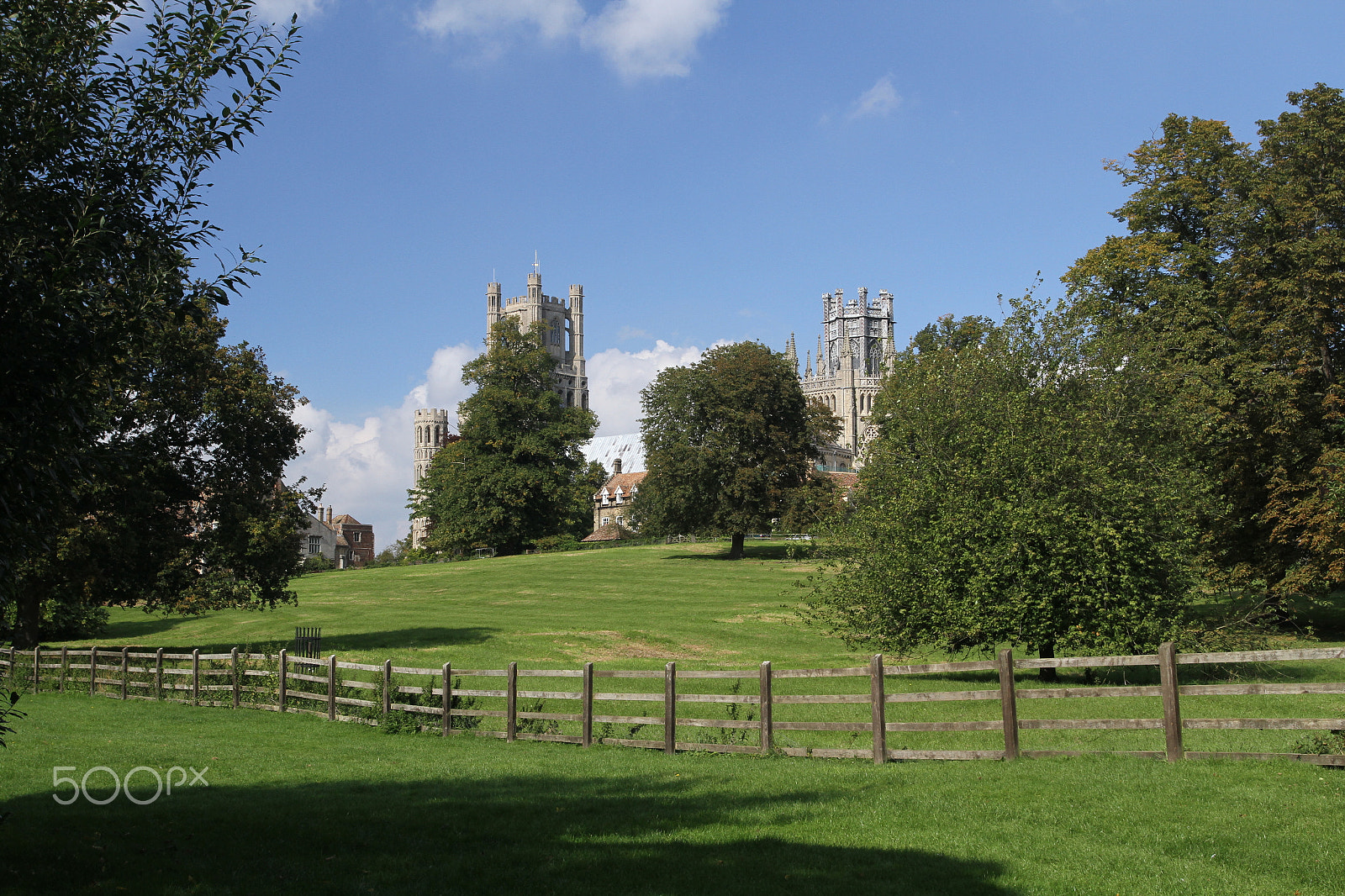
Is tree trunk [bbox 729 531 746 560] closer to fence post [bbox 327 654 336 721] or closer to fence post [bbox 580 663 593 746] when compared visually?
fence post [bbox 327 654 336 721]

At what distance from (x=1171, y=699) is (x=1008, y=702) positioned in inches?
69.3

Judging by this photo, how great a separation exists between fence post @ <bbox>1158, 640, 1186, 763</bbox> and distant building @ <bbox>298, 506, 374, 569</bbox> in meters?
119

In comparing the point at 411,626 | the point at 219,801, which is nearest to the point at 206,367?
the point at 411,626

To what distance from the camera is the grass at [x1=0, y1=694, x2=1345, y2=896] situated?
759cm

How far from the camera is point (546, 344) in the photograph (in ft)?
627

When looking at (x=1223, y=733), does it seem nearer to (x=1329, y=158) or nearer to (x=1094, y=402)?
(x=1094, y=402)

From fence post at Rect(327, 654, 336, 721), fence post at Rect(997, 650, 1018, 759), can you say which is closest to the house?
fence post at Rect(327, 654, 336, 721)

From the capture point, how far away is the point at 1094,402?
2481 centimetres

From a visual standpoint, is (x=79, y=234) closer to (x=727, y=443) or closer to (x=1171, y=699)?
(x=1171, y=699)

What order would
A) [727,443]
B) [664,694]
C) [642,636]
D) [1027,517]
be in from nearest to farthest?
[664,694], [1027,517], [642,636], [727,443]

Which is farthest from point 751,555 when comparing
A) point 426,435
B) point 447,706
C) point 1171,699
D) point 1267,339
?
point 426,435

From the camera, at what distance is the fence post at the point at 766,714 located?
1360 centimetres

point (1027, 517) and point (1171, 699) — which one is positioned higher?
point (1027, 517)

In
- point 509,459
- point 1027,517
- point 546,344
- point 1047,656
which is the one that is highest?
point 546,344
